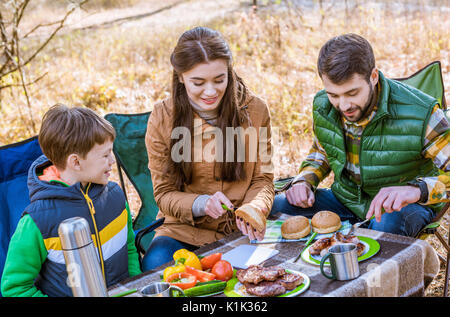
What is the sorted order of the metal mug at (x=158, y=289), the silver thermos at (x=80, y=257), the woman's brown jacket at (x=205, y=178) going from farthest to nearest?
1. the woman's brown jacket at (x=205, y=178)
2. the metal mug at (x=158, y=289)
3. the silver thermos at (x=80, y=257)

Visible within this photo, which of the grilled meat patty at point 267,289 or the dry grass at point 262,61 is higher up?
the dry grass at point 262,61

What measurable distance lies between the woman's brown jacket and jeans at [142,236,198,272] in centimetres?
4

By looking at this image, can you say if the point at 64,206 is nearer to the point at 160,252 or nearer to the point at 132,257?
the point at 132,257

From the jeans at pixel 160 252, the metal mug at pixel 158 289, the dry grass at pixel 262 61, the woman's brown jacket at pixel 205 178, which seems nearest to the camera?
the metal mug at pixel 158 289

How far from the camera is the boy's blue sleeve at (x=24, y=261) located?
183 cm

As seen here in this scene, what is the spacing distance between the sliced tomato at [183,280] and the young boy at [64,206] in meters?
0.44

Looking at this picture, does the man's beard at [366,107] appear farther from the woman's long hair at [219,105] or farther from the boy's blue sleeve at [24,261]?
the boy's blue sleeve at [24,261]

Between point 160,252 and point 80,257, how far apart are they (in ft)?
3.85

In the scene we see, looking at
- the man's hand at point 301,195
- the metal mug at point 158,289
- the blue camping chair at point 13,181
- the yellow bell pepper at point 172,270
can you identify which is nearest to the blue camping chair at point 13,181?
the blue camping chair at point 13,181

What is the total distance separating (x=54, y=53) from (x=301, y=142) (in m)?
6.07

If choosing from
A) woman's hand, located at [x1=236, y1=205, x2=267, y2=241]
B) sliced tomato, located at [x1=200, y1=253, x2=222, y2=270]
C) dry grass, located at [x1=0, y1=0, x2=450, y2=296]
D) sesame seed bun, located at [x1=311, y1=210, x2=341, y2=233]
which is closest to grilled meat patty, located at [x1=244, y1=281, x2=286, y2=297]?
sliced tomato, located at [x1=200, y1=253, x2=222, y2=270]
